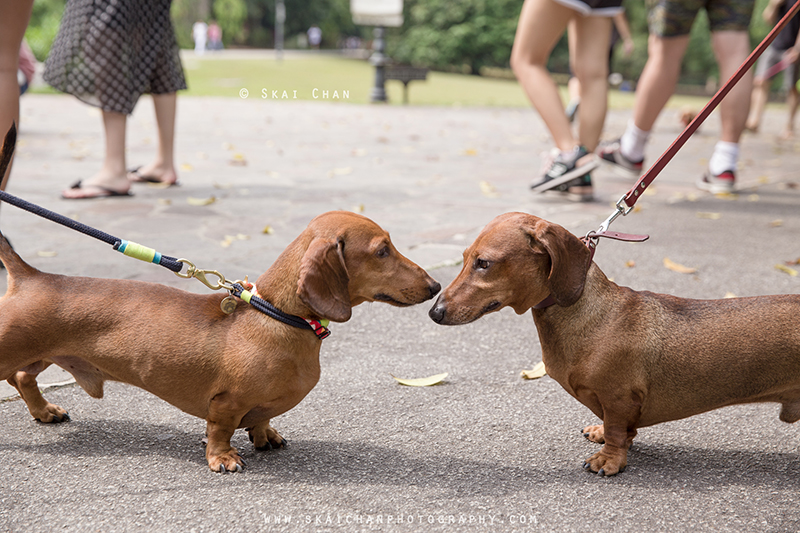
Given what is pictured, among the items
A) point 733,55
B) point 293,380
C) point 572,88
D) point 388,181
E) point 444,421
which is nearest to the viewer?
point 293,380

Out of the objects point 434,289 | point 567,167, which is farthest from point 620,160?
point 434,289

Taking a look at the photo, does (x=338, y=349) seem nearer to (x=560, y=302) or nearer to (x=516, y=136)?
(x=560, y=302)

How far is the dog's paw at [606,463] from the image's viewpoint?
7.16 feet

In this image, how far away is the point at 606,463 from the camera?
2189 mm

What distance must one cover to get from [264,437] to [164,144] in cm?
434

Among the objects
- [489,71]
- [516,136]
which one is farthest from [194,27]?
[516,136]

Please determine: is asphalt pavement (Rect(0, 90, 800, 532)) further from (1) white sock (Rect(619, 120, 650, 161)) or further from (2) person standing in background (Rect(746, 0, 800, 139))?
(2) person standing in background (Rect(746, 0, 800, 139))

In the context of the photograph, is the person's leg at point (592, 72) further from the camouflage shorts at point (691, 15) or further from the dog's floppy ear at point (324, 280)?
the dog's floppy ear at point (324, 280)

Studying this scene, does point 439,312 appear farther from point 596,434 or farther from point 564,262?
point 596,434

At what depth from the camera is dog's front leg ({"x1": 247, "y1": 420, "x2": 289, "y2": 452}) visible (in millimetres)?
2264

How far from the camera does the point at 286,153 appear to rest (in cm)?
873

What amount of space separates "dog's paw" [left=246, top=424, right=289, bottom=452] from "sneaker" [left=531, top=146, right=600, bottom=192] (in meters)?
3.91

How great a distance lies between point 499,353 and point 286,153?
19.9 ft

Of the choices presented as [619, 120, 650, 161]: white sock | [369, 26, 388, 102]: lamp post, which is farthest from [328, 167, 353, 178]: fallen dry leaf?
[369, 26, 388, 102]: lamp post
